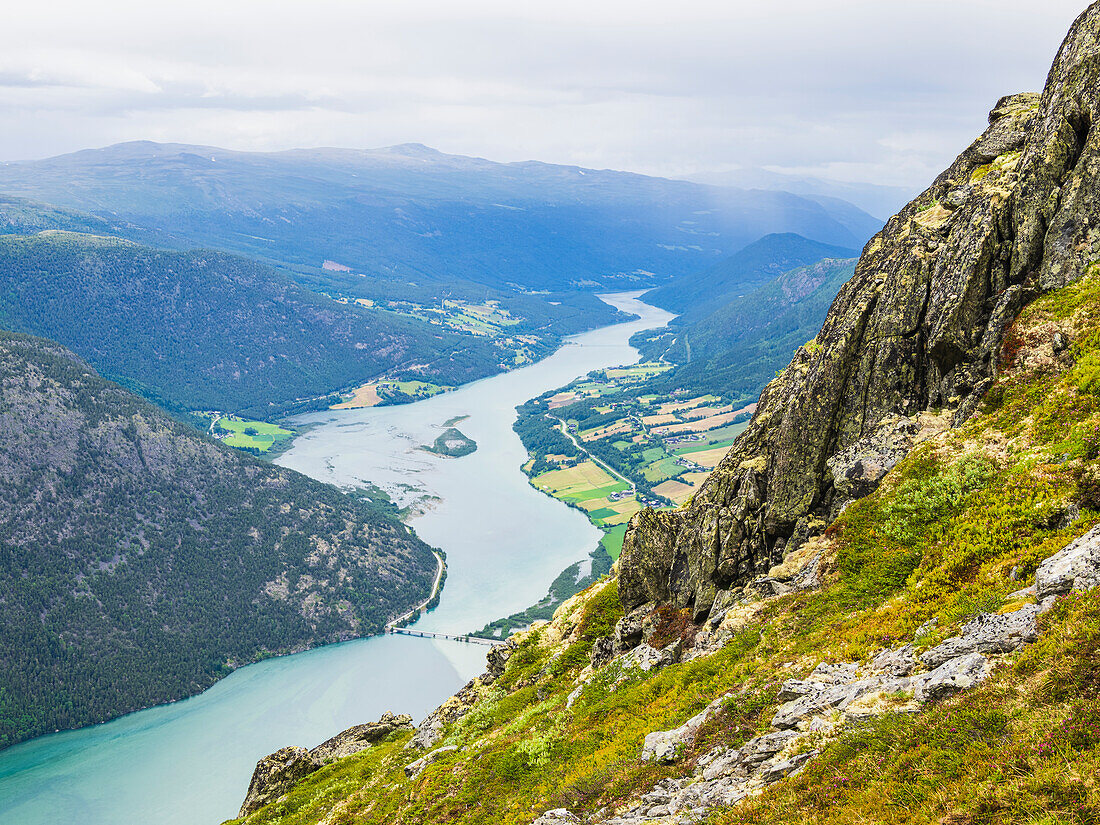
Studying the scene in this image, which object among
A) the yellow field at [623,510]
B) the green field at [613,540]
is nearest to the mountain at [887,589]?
the green field at [613,540]

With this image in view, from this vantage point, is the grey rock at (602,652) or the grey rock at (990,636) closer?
the grey rock at (990,636)

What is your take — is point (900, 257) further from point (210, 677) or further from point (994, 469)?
point (210, 677)

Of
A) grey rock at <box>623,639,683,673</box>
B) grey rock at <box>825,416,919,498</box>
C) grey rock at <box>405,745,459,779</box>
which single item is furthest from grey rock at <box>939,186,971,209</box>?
grey rock at <box>405,745,459,779</box>

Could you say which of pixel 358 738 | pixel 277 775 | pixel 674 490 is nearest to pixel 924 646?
pixel 277 775

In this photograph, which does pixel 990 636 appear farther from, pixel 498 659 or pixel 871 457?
pixel 498 659

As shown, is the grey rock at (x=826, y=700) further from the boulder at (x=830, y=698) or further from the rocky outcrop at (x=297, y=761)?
the rocky outcrop at (x=297, y=761)

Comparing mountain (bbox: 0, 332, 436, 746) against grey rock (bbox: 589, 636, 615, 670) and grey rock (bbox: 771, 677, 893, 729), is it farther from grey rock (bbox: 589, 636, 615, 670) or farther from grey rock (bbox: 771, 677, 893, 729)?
grey rock (bbox: 771, 677, 893, 729)
